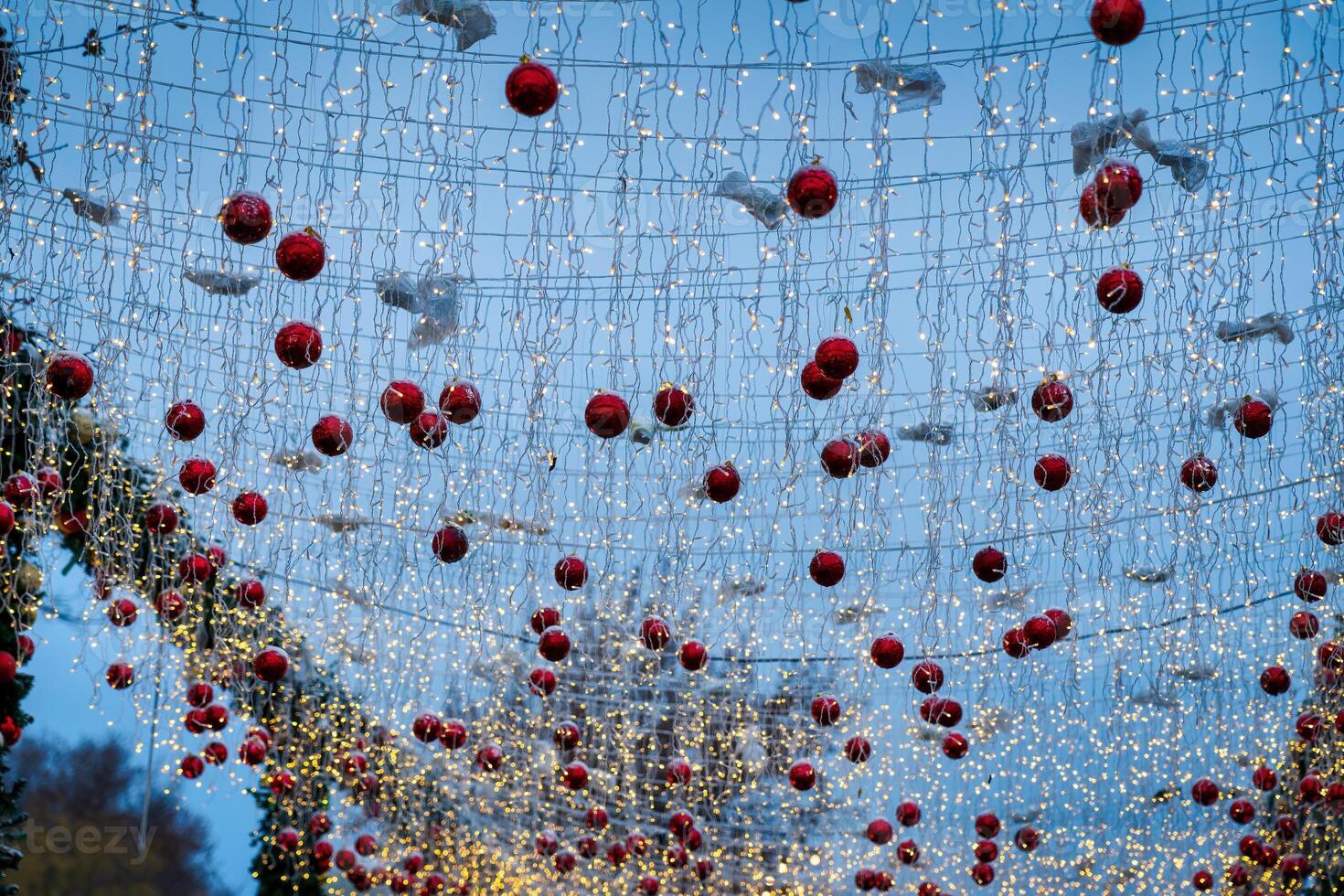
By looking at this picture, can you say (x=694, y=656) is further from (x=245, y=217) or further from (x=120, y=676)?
(x=245, y=217)

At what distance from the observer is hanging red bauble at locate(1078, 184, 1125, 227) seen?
2801 millimetres

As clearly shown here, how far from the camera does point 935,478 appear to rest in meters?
4.09

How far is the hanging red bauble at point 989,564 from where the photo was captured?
404 cm

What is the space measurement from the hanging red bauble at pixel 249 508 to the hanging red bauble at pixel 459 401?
101cm

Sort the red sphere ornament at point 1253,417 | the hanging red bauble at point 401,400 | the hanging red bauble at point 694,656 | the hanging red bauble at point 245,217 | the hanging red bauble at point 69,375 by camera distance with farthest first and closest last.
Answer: the hanging red bauble at point 694,656
the red sphere ornament at point 1253,417
the hanging red bauble at point 69,375
the hanging red bauble at point 401,400
the hanging red bauble at point 245,217

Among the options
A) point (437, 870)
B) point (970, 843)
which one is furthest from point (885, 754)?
point (437, 870)

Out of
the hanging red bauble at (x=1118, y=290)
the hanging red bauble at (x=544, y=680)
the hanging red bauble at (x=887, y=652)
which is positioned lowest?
the hanging red bauble at (x=544, y=680)

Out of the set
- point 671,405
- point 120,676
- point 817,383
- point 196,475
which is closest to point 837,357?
point 817,383

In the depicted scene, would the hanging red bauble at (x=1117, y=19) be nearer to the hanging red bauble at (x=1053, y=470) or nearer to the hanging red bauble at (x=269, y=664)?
the hanging red bauble at (x=1053, y=470)

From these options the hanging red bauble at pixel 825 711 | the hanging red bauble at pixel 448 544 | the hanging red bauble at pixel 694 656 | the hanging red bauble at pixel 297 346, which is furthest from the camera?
the hanging red bauble at pixel 825 711

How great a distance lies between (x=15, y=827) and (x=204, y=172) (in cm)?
333

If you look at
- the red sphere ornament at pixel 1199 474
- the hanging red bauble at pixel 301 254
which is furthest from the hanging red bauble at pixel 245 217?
the red sphere ornament at pixel 1199 474

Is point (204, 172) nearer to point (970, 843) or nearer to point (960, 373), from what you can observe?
point (960, 373)

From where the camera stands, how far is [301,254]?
2965mm
